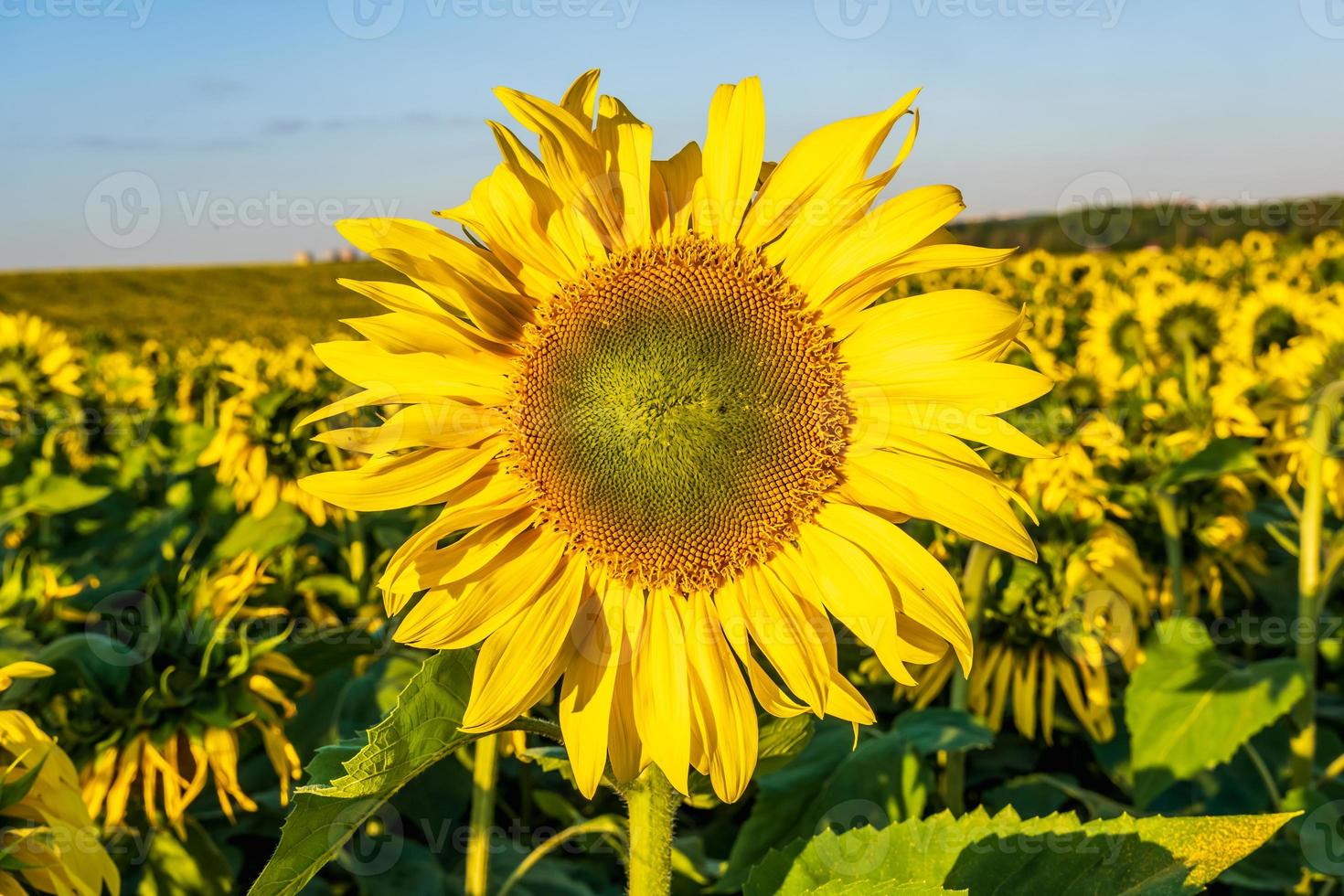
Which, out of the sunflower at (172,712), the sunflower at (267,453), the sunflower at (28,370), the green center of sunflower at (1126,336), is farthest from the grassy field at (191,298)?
the sunflower at (172,712)

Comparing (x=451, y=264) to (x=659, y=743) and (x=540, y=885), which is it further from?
(x=540, y=885)

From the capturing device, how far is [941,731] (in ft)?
7.47

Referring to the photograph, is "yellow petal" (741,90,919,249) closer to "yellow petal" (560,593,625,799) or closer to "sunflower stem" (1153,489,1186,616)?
"yellow petal" (560,593,625,799)

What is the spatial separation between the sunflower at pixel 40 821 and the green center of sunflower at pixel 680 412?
0.82m

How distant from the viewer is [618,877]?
122 inches

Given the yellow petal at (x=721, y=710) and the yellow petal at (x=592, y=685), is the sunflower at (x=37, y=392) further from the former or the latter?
the yellow petal at (x=721, y=710)

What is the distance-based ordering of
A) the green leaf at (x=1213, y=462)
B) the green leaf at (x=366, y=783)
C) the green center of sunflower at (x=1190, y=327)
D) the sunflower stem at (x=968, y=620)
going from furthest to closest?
the green center of sunflower at (x=1190, y=327), the green leaf at (x=1213, y=462), the sunflower stem at (x=968, y=620), the green leaf at (x=366, y=783)

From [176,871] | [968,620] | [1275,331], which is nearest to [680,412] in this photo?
[968,620]

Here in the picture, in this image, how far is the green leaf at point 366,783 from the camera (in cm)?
113

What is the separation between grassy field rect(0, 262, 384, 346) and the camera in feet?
96.8

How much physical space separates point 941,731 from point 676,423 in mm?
1281

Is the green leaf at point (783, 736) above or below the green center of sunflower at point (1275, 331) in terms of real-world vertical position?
below

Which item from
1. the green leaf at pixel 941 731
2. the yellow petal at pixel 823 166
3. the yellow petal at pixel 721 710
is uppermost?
the yellow petal at pixel 823 166

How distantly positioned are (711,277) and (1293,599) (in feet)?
12.8
